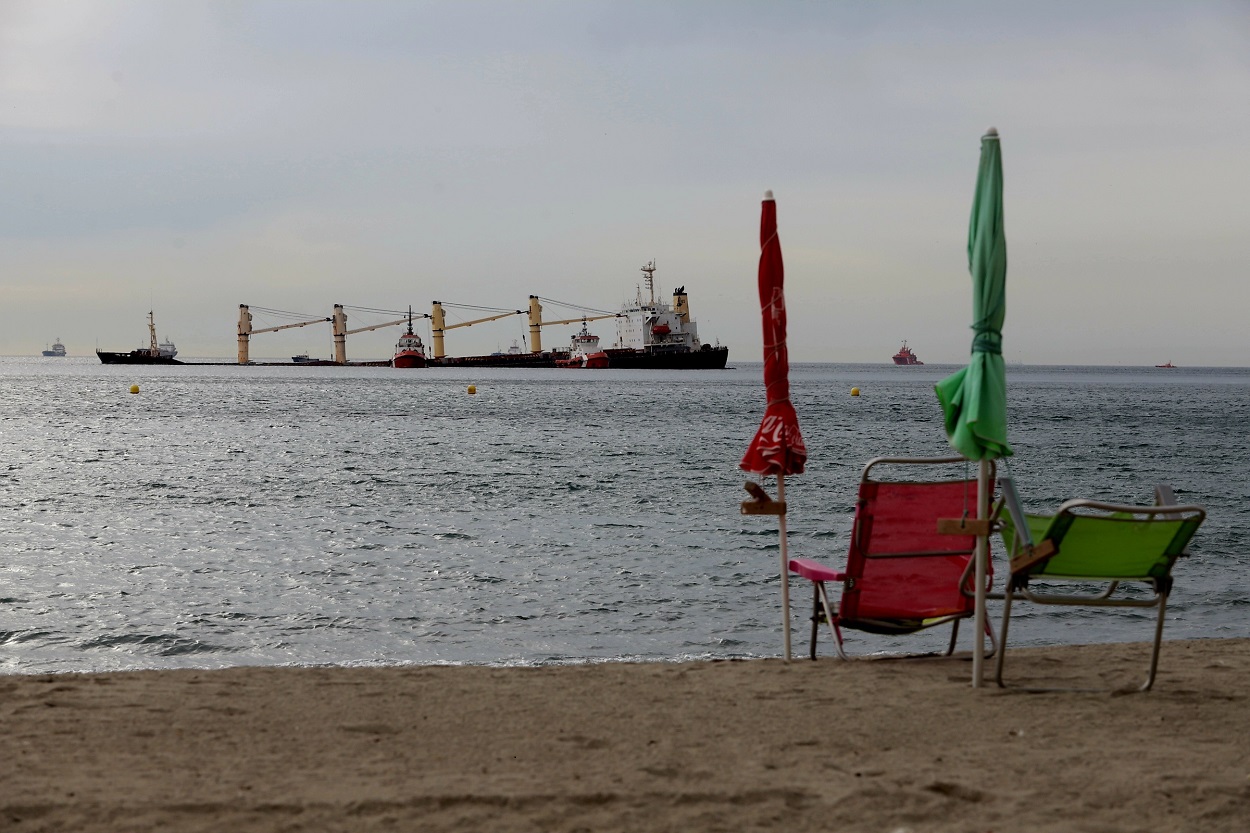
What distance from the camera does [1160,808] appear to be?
263 centimetres

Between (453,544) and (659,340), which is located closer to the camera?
(453,544)

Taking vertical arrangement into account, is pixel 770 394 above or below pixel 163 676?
above

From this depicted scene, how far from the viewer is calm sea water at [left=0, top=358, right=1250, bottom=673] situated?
6160 mm

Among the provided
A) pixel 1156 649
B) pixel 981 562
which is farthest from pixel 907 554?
pixel 1156 649

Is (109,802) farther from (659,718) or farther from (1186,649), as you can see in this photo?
(1186,649)

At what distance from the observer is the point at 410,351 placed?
119 m

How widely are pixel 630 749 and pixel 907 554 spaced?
1.60 m

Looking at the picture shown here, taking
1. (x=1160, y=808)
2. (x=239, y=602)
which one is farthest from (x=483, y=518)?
(x=1160, y=808)

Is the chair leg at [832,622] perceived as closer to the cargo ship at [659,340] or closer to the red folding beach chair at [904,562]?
the red folding beach chair at [904,562]

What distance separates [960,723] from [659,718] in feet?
3.01

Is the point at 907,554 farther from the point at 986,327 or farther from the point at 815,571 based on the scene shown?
the point at 986,327

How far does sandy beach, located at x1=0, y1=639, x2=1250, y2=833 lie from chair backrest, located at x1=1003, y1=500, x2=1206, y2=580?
1.42ft

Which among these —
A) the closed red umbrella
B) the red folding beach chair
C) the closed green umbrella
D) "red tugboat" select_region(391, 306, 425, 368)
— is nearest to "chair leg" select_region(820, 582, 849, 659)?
the red folding beach chair

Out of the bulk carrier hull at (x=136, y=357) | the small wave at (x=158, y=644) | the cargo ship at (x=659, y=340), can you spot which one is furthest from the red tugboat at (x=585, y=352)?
the small wave at (x=158, y=644)
